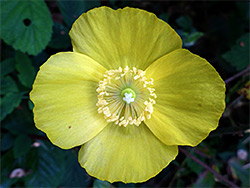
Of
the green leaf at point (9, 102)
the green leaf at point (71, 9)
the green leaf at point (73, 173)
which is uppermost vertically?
the green leaf at point (71, 9)

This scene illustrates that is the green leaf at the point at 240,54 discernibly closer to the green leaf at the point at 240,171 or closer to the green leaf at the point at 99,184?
the green leaf at the point at 240,171

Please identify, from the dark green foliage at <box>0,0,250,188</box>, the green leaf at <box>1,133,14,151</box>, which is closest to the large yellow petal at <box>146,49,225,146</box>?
the dark green foliage at <box>0,0,250,188</box>

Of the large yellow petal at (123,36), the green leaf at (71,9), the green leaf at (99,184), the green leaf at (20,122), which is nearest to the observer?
the large yellow petal at (123,36)

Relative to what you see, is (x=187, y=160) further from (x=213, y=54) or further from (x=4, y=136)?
(x=4, y=136)

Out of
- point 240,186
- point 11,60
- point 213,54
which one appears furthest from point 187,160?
point 11,60

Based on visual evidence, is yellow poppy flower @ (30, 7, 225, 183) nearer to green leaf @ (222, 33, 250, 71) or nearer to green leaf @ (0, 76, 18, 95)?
green leaf @ (0, 76, 18, 95)

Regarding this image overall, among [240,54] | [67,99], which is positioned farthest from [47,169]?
[240,54]

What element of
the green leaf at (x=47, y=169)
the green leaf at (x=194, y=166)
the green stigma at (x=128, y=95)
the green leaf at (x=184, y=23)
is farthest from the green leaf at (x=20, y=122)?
the green leaf at (x=184, y=23)
